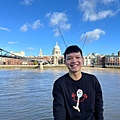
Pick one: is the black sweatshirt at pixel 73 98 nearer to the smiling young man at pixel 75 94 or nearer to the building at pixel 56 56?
the smiling young man at pixel 75 94

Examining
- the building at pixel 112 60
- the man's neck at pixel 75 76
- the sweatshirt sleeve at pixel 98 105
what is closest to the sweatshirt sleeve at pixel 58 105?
the man's neck at pixel 75 76

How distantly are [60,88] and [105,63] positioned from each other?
148326 millimetres

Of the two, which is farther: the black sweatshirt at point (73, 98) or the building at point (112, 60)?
the building at point (112, 60)

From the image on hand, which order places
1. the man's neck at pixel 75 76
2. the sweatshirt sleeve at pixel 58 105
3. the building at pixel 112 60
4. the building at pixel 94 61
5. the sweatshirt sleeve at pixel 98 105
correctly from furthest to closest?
the building at pixel 94 61, the building at pixel 112 60, the sweatshirt sleeve at pixel 98 105, the man's neck at pixel 75 76, the sweatshirt sleeve at pixel 58 105

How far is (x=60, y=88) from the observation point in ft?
7.94

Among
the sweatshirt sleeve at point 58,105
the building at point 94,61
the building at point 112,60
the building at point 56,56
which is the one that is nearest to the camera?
the sweatshirt sleeve at point 58,105

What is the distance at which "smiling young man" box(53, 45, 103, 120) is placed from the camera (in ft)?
7.88

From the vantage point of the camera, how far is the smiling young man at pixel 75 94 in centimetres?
240

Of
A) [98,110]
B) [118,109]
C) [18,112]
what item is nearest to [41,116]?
[18,112]

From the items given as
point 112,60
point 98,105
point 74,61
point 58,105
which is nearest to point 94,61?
point 112,60

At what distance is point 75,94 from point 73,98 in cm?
5

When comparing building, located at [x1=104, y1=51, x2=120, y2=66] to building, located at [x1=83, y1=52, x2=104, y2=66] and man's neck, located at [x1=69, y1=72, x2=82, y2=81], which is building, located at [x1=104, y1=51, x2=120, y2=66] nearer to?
building, located at [x1=83, y1=52, x2=104, y2=66]

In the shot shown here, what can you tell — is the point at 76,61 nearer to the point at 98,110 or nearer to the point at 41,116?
the point at 98,110

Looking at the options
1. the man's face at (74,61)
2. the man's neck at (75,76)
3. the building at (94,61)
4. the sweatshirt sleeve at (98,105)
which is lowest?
the sweatshirt sleeve at (98,105)
